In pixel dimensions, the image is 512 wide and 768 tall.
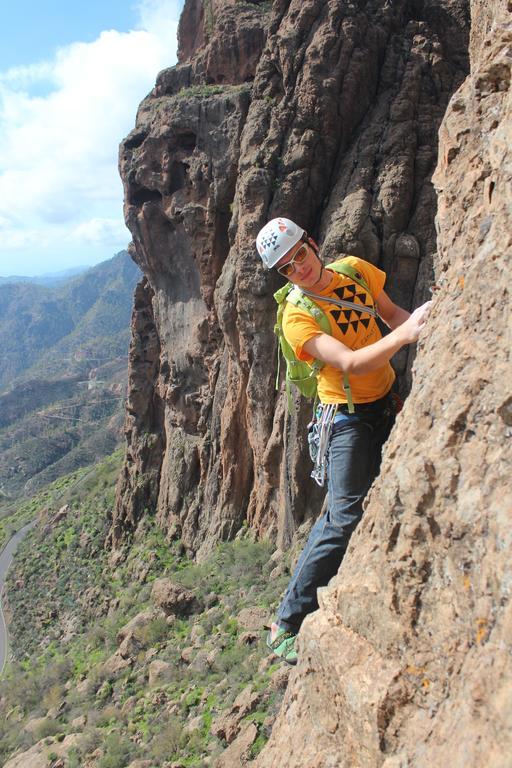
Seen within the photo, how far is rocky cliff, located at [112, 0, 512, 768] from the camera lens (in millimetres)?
2494

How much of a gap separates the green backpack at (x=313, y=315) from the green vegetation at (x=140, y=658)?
6688 mm

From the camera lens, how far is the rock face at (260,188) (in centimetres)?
1435

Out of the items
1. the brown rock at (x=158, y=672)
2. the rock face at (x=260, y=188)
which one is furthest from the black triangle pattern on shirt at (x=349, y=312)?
the brown rock at (x=158, y=672)

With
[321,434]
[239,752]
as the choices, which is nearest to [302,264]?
[321,434]

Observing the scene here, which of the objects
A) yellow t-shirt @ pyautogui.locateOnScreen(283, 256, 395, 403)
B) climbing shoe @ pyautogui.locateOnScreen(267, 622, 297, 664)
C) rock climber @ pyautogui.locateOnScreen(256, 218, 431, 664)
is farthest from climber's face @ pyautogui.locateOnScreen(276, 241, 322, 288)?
climbing shoe @ pyautogui.locateOnScreen(267, 622, 297, 664)

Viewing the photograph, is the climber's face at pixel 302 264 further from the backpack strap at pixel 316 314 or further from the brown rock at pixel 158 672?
the brown rock at pixel 158 672

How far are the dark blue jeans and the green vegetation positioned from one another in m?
5.37

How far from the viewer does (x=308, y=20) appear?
15.7 m

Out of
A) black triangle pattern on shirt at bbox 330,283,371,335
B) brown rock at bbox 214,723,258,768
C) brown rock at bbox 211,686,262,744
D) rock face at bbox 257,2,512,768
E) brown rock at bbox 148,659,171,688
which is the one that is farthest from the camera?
brown rock at bbox 148,659,171,688

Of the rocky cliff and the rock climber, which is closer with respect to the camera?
the rocky cliff

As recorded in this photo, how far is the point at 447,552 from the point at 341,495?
1737 millimetres

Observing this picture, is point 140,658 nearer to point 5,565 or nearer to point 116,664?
point 116,664

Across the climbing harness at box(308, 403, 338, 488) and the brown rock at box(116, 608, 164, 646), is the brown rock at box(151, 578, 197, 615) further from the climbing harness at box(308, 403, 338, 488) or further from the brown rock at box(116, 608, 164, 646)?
the climbing harness at box(308, 403, 338, 488)

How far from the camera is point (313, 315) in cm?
418
